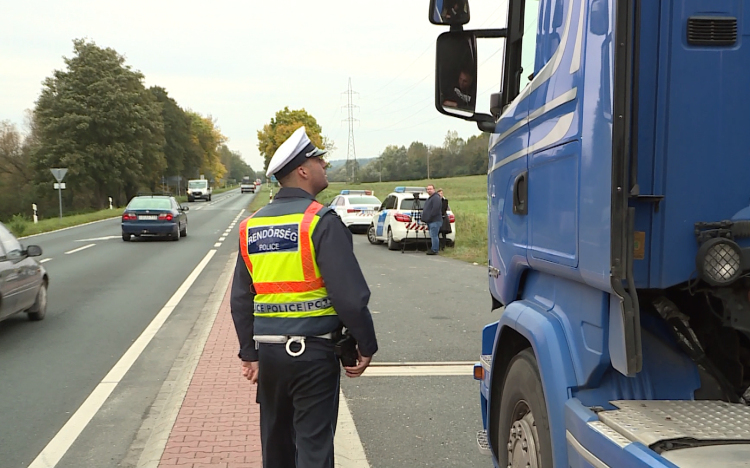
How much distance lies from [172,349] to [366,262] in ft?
28.6

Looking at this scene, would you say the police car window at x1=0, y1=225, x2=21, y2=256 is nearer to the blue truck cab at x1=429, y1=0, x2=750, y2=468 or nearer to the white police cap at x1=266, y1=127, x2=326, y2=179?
the white police cap at x1=266, y1=127, x2=326, y2=179

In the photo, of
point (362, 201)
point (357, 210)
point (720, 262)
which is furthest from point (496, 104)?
point (362, 201)

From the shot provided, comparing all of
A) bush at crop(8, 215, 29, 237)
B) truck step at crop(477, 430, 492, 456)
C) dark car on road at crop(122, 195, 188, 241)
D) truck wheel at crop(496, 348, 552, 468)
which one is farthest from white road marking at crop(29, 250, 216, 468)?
bush at crop(8, 215, 29, 237)

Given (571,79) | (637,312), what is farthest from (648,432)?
(571,79)

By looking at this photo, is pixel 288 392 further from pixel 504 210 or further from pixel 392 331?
pixel 392 331

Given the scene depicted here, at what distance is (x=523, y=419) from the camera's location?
2.74 m

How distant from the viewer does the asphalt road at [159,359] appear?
4.67 m

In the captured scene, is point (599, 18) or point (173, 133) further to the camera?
point (173, 133)

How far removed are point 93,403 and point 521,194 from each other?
4299 millimetres

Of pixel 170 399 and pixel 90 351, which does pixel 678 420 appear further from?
pixel 90 351

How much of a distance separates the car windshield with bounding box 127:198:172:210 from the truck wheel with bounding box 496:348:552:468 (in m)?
20.0

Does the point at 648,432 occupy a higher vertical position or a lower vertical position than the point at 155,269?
higher

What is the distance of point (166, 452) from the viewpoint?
429cm

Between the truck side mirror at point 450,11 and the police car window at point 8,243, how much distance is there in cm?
688
